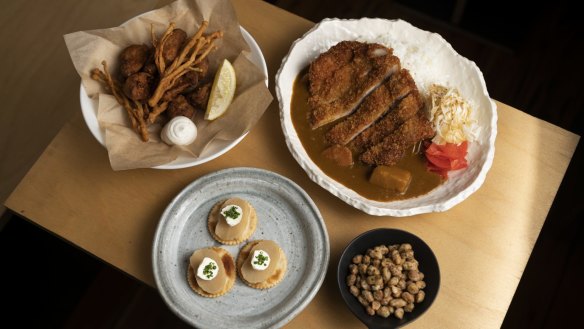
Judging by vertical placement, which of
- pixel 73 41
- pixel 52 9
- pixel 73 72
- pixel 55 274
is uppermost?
pixel 73 41

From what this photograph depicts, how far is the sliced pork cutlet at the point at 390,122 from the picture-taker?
2.11 m

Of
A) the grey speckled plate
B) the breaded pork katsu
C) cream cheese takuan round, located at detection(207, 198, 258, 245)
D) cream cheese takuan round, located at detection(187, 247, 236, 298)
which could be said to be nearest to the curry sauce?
the breaded pork katsu

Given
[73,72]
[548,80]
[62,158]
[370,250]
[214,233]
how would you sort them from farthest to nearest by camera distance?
[548,80]
[73,72]
[62,158]
[214,233]
[370,250]

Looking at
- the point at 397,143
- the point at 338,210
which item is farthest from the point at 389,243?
the point at 397,143

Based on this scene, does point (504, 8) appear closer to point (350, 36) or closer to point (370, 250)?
point (350, 36)

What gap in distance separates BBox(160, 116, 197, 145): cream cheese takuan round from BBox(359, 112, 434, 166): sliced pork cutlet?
629 millimetres

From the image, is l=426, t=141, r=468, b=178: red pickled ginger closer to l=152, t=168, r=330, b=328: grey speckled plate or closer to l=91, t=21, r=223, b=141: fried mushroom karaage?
l=152, t=168, r=330, b=328: grey speckled plate

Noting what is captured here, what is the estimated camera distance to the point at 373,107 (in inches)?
85.4

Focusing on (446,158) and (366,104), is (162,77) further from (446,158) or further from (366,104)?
(446,158)

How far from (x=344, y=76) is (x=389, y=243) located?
27.4 inches

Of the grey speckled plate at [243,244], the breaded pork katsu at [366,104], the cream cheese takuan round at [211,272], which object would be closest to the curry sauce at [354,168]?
the breaded pork katsu at [366,104]

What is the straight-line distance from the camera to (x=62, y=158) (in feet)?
7.06

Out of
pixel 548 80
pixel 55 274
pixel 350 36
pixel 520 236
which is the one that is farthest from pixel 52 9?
pixel 548 80

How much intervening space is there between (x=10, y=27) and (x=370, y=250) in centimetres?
234
